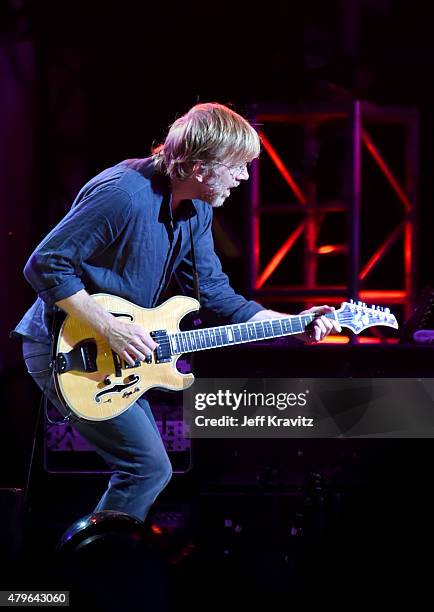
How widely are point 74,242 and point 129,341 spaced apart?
44 centimetres

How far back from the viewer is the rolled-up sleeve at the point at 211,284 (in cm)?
360

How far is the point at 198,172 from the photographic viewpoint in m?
3.23

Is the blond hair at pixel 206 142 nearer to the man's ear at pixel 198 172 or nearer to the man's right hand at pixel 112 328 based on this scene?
the man's ear at pixel 198 172

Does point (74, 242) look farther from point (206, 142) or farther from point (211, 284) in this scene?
point (211, 284)

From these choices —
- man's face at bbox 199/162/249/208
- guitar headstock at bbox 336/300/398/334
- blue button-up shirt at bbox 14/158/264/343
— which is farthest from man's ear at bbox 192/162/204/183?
guitar headstock at bbox 336/300/398/334

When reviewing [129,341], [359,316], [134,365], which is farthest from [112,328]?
[359,316]

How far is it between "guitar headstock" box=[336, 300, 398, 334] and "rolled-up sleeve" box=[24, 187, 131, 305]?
4.01ft

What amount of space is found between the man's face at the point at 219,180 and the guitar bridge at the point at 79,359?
2.62 ft

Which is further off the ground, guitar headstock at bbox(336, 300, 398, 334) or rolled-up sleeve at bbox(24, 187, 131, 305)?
rolled-up sleeve at bbox(24, 187, 131, 305)

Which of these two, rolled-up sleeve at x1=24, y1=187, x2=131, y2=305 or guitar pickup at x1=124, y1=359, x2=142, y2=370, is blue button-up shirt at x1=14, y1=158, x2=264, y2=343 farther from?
guitar pickup at x1=124, y1=359, x2=142, y2=370

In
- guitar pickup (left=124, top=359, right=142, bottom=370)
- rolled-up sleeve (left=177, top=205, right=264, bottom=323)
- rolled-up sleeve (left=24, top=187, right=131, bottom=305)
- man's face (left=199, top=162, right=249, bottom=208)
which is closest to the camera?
rolled-up sleeve (left=24, top=187, right=131, bottom=305)

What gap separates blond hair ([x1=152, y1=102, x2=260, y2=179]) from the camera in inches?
125

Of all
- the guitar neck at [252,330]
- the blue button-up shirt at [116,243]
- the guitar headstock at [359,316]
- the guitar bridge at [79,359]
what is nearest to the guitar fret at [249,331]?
the guitar neck at [252,330]

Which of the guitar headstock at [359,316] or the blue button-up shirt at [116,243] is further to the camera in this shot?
the guitar headstock at [359,316]
